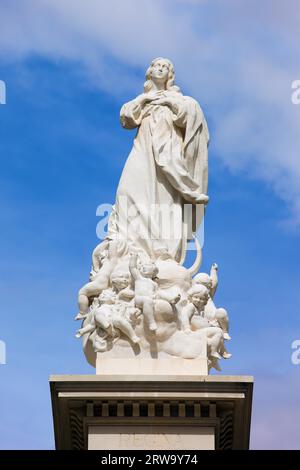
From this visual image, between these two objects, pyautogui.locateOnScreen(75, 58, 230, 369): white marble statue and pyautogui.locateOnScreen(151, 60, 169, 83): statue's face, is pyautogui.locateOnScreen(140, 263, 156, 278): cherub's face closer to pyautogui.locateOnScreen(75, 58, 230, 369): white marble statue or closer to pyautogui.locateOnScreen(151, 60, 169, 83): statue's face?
pyautogui.locateOnScreen(75, 58, 230, 369): white marble statue

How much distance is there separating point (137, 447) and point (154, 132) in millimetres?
6660

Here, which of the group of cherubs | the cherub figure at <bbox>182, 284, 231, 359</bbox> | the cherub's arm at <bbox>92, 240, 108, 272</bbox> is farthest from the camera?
the cherub's arm at <bbox>92, 240, 108, 272</bbox>

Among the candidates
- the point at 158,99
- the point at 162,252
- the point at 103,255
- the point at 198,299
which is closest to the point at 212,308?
the point at 198,299

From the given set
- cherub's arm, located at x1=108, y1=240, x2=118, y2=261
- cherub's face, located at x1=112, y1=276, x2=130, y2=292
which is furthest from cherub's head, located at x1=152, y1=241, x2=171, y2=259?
cherub's face, located at x1=112, y1=276, x2=130, y2=292

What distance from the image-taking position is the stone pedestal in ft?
79.6

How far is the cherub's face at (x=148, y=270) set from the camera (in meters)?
25.6

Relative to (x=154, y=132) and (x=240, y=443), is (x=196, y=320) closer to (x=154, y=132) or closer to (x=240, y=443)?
(x=240, y=443)

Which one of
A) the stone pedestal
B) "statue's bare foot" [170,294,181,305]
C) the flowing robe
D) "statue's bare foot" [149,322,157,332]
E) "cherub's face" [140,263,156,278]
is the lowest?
the stone pedestal

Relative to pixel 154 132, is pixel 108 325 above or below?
below

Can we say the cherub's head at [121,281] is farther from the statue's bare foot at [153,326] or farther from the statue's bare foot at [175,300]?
the statue's bare foot at [153,326]

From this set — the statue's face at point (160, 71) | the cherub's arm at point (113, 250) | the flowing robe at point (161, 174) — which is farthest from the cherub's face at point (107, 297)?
the statue's face at point (160, 71)

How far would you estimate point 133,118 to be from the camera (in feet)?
93.0

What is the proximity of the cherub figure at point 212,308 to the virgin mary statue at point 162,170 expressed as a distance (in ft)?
2.47

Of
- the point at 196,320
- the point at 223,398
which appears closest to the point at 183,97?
the point at 196,320
